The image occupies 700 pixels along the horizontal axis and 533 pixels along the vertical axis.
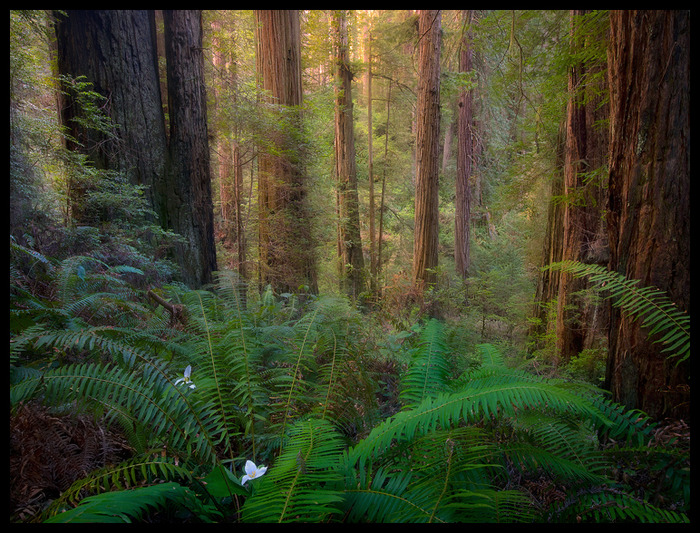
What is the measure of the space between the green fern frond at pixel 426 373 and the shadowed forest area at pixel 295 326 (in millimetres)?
18

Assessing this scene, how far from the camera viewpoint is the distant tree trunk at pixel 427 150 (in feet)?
25.9

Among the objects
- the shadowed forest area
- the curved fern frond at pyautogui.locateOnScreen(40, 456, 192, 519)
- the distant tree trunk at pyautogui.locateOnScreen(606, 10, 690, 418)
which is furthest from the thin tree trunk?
the curved fern frond at pyautogui.locateOnScreen(40, 456, 192, 519)

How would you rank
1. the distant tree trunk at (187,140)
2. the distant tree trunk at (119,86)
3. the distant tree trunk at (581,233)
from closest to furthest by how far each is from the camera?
1. the distant tree trunk at (581,233)
2. the distant tree trunk at (119,86)
3. the distant tree trunk at (187,140)

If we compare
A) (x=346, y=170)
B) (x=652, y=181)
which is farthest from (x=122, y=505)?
(x=346, y=170)

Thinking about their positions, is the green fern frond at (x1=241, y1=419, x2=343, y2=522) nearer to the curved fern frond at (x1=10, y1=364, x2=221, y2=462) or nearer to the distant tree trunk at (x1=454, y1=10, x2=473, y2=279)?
the curved fern frond at (x1=10, y1=364, x2=221, y2=462)

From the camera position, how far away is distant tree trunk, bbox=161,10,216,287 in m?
5.57

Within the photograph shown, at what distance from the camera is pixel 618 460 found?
1582 millimetres

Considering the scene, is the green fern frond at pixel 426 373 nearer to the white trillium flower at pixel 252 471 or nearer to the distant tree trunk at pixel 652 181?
the white trillium flower at pixel 252 471

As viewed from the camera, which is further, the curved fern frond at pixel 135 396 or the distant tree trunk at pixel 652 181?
the distant tree trunk at pixel 652 181

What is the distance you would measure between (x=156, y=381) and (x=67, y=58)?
219 inches

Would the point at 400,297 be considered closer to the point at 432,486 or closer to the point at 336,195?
the point at 336,195

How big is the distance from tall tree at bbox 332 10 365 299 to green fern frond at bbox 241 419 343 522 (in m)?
8.91

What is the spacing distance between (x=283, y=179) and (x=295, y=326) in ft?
18.1

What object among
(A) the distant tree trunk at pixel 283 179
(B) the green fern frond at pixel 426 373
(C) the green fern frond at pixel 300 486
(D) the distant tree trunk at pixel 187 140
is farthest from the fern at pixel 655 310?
(A) the distant tree trunk at pixel 283 179
